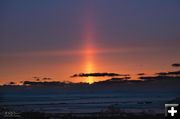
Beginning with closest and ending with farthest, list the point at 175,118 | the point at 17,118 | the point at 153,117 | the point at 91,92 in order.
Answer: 1. the point at 175,118
2. the point at 17,118
3. the point at 153,117
4. the point at 91,92

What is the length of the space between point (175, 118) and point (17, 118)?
656 inches

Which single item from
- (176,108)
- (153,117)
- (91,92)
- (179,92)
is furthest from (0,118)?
(91,92)

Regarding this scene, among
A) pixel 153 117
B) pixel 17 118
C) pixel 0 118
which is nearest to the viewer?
pixel 0 118

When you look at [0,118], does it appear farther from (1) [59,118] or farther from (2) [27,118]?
(1) [59,118]

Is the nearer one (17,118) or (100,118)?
(17,118)

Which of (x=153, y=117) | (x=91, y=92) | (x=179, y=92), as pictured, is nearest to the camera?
(x=153, y=117)

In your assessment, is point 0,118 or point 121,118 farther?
point 121,118

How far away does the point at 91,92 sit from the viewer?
290 ft

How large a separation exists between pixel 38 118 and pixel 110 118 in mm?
4597

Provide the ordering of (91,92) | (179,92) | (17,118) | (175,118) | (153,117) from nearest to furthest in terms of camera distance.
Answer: (175,118) → (17,118) → (153,117) → (179,92) → (91,92)

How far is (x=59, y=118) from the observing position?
34.0 m

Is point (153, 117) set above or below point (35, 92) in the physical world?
below

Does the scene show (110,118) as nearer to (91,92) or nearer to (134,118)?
(134,118)

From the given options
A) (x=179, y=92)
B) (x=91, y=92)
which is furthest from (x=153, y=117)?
(x=91, y=92)
